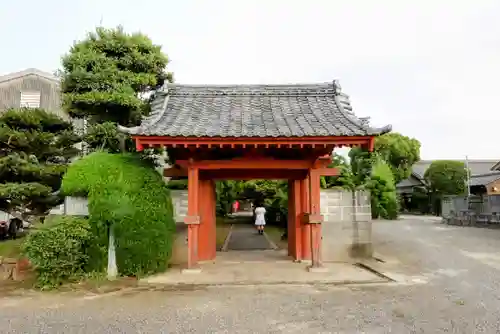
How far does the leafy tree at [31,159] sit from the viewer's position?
1067cm

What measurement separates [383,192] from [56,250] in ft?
98.4

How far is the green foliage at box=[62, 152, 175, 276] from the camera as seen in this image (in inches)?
332

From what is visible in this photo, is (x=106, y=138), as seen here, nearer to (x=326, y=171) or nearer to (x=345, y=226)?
(x=326, y=171)

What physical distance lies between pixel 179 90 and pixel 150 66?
3.51 feet

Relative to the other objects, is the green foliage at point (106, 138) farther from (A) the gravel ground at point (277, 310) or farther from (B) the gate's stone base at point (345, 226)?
(B) the gate's stone base at point (345, 226)

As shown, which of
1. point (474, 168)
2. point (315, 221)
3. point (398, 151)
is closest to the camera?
point (315, 221)

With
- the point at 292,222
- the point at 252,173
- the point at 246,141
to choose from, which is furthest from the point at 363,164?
the point at 246,141

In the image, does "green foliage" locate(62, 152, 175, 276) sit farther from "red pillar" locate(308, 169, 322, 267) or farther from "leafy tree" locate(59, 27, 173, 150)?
"red pillar" locate(308, 169, 322, 267)

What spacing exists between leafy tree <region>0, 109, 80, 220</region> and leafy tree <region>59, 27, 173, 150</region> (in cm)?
87

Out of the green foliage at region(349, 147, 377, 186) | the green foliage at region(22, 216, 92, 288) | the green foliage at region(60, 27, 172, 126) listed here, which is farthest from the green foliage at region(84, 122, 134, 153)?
the green foliage at region(349, 147, 377, 186)

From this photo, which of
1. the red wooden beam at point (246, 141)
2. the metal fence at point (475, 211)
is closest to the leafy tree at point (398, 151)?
the metal fence at point (475, 211)

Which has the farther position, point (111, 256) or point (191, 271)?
point (191, 271)

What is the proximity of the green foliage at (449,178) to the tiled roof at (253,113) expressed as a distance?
3120 centimetres

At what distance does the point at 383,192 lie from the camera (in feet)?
113
